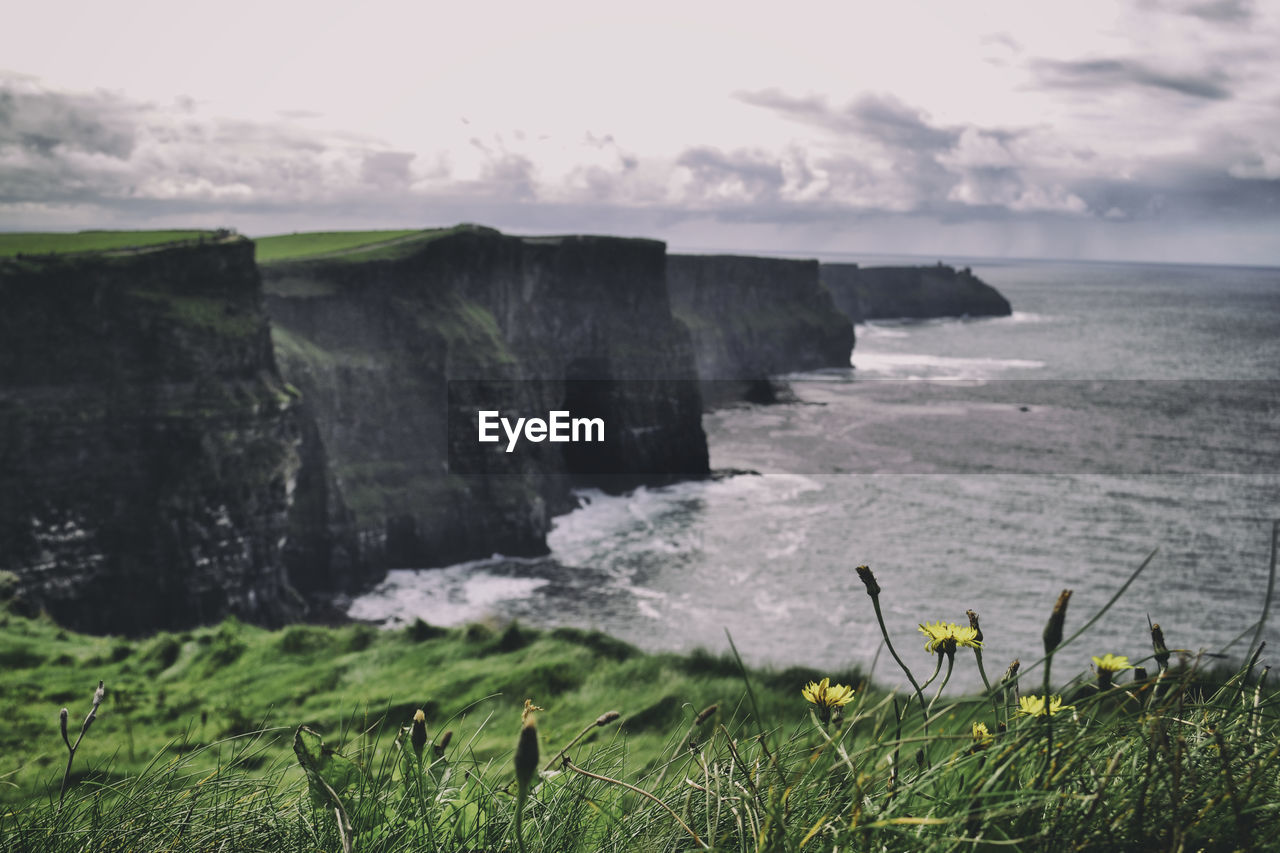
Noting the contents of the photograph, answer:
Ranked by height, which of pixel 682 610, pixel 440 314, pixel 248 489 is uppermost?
pixel 440 314

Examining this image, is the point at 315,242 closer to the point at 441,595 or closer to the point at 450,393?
the point at 450,393

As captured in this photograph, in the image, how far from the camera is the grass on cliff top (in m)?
37.9

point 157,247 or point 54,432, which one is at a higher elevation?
point 157,247

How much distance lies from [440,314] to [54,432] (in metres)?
25.6

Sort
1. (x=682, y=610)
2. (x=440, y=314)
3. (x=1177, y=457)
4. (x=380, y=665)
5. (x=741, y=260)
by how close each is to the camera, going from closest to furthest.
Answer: (x=380, y=665), (x=682, y=610), (x=440, y=314), (x=1177, y=457), (x=741, y=260)

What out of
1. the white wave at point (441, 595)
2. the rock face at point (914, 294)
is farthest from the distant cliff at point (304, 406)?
the rock face at point (914, 294)

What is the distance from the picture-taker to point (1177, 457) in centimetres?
6831

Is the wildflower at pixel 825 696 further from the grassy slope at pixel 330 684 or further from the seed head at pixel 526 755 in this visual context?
the grassy slope at pixel 330 684

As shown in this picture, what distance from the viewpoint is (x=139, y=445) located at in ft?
117

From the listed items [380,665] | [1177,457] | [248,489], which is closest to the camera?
[380,665]

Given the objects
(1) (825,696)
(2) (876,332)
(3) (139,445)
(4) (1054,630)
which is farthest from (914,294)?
(4) (1054,630)

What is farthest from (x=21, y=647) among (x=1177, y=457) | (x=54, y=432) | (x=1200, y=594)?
(x=1177, y=457)

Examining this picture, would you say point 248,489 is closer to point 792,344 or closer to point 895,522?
point 895,522

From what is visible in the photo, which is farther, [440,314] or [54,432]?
[440,314]
